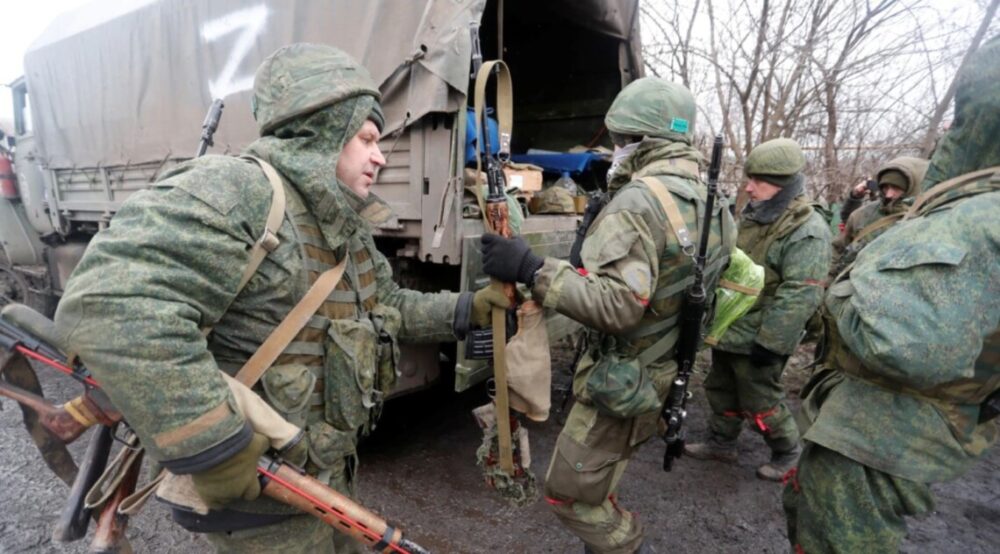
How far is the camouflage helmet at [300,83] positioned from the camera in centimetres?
134

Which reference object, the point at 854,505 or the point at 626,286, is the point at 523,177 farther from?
the point at 854,505

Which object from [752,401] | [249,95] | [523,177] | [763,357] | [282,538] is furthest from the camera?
[523,177]

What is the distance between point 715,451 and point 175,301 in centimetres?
329

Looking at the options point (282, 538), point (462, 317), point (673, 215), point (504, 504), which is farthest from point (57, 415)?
point (673, 215)

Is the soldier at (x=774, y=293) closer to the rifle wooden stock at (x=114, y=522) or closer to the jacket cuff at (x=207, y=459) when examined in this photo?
the jacket cuff at (x=207, y=459)

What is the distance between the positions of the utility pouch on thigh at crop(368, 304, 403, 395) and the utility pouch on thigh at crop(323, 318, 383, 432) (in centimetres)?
10

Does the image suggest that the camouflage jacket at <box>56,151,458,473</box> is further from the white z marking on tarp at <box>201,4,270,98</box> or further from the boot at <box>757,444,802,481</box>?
the boot at <box>757,444,802,481</box>

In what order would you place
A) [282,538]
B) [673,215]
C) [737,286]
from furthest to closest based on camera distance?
[737,286] < [673,215] < [282,538]

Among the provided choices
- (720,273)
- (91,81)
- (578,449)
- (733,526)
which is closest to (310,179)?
(578,449)

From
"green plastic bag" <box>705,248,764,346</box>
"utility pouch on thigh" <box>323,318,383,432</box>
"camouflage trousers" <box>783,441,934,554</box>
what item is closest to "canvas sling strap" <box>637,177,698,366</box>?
"green plastic bag" <box>705,248,764,346</box>

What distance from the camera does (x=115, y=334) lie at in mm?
1008

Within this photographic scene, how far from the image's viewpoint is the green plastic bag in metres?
2.24

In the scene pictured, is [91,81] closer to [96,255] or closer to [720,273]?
[96,255]

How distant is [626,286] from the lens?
1735 millimetres
